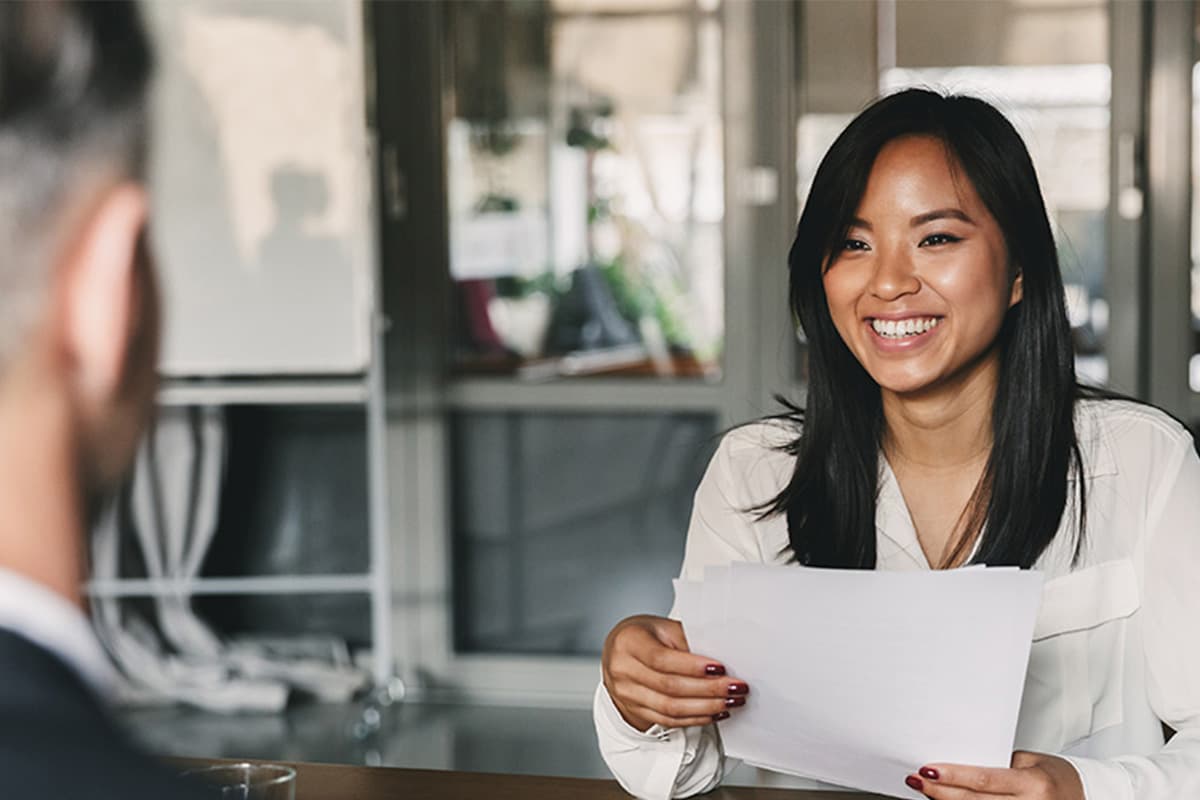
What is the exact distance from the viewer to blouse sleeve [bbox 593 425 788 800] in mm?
1451

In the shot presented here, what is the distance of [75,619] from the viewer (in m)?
0.48

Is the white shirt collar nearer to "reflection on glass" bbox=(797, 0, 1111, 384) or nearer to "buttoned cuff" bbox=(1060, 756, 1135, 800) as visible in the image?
"buttoned cuff" bbox=(1060, 756, 1135, 800)

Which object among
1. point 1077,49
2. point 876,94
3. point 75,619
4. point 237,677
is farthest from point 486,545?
point 75,619

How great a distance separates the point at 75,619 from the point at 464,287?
13.0 feet

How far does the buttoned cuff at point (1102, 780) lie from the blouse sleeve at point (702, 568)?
0.34 metres

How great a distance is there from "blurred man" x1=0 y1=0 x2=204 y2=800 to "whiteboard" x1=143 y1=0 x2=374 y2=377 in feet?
11.8

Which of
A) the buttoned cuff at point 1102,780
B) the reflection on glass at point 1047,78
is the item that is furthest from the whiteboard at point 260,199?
the buttoned cuff at point 1102,780

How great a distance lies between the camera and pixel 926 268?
1.66 m

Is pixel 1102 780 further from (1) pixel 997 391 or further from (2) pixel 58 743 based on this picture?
(2) pixel 58 743

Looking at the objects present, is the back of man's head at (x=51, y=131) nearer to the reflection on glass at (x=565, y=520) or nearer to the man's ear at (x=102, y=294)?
the man's ear at (x=102, y=294)

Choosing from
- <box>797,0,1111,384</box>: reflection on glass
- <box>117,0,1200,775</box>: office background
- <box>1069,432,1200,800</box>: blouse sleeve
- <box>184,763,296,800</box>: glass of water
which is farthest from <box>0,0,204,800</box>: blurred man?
<box>797,0,1111,384</box>: reflection on glass

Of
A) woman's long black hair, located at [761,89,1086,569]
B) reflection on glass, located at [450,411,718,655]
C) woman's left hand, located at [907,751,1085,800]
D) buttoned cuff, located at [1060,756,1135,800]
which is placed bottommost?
reflection on glass, located at [450,411,718,655]

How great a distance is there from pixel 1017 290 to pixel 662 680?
0.61 m

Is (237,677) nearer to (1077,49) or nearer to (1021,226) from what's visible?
(1077,49)
